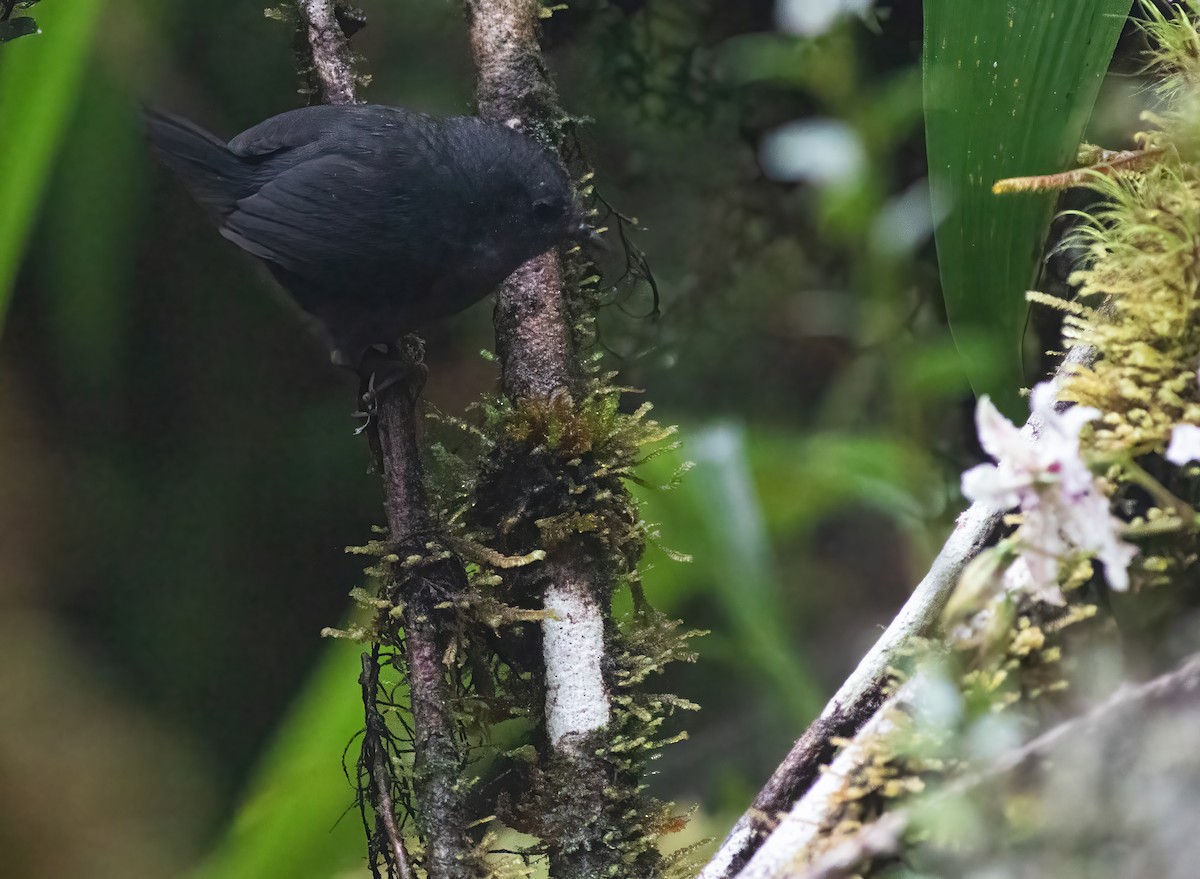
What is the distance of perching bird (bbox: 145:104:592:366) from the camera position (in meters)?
1.07

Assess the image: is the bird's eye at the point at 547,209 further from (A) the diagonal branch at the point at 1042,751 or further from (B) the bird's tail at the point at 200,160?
(A) the diagonal branch at the point at 1042,751

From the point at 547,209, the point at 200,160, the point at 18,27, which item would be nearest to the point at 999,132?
the point at 547,209

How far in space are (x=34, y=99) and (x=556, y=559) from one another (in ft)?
3.25

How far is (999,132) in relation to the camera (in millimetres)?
992

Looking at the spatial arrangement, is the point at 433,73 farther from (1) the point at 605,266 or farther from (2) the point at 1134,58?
(2) the point at 1134,58

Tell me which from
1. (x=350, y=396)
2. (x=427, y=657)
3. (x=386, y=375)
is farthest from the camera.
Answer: (x=350, y=396)

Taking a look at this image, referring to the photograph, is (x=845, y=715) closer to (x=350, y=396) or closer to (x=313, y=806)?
(x=313, y=806)

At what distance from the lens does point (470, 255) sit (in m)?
1.08

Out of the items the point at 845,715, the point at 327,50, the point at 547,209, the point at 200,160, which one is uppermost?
the point at 327,50

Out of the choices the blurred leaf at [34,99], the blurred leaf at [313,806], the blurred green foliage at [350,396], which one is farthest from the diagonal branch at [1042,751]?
the blurred leaf at [34,99]

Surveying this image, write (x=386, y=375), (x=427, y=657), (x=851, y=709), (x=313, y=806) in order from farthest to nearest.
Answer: (x=313, y=806), (x=386, y=375), (x=427, y=657), (x=851, y=709)

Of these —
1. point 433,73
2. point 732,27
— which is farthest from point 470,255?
point 732,27

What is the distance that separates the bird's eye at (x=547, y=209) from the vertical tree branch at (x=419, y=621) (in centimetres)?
23

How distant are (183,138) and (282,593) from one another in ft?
2.51
